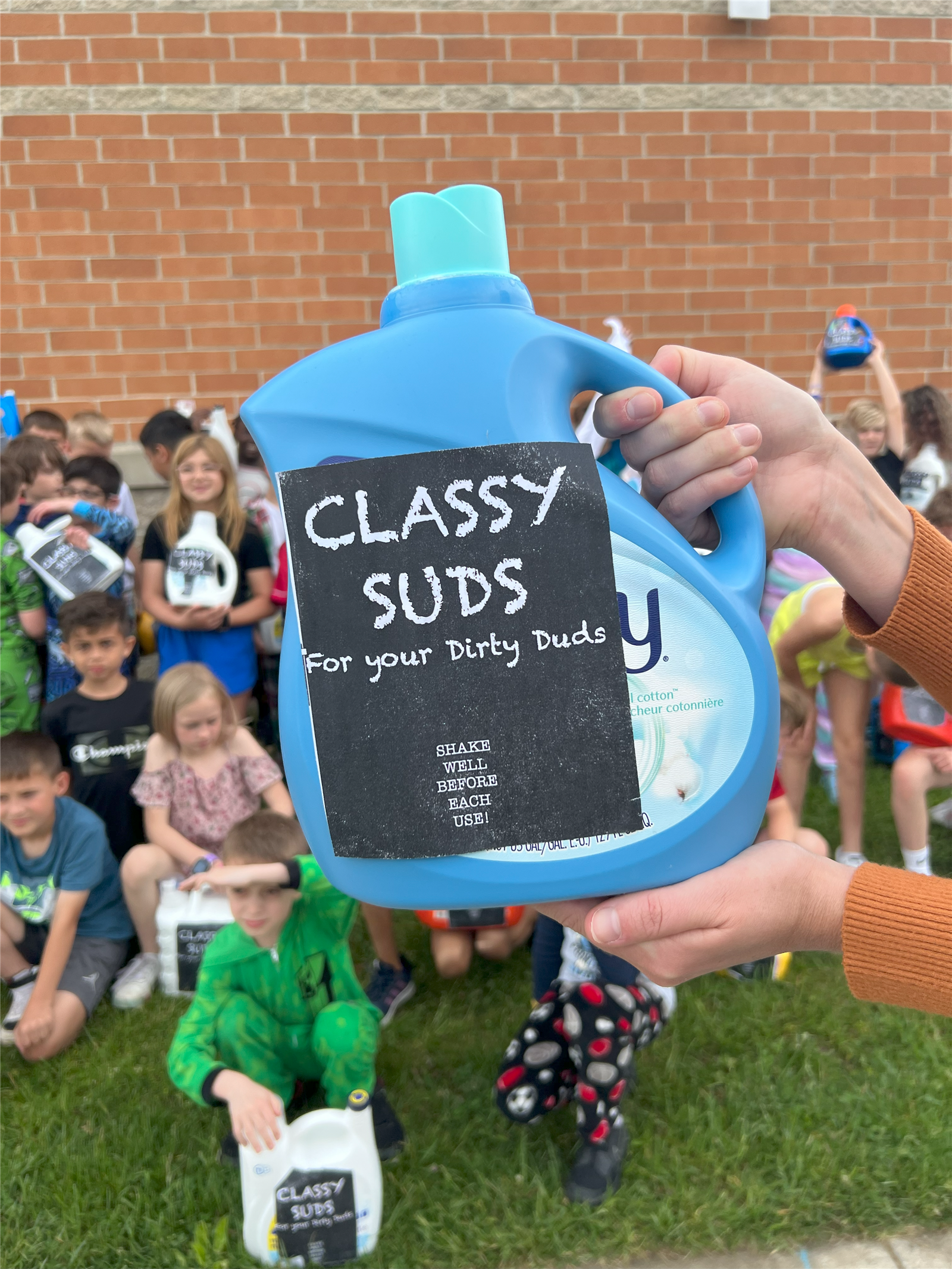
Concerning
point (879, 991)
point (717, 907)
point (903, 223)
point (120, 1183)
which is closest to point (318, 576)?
point (717, 907)

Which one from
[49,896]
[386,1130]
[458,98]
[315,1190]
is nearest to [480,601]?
[315,1190]

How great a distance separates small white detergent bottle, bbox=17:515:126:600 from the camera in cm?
361

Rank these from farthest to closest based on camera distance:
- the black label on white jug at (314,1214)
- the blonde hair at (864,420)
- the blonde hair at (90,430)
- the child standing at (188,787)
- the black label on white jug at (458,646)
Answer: the blonde hair at (864,420) < the blonde hair at (90,430) < the child standing at (188,787) < the black label on white jug at (314,1214) < the black label on white jug at (458,646)

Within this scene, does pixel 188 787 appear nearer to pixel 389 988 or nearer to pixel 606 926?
pixel 389 988

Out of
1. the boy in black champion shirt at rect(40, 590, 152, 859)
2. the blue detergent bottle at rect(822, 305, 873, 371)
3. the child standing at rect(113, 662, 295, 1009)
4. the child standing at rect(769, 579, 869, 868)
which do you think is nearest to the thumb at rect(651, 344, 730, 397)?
the child standing at rect(769, 579, 869, 868)

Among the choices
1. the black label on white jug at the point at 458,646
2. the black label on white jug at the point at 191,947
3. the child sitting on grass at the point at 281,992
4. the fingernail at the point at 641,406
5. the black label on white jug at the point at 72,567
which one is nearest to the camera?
the black label on white jug at the point at 458,646

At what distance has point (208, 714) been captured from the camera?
10.3 feet

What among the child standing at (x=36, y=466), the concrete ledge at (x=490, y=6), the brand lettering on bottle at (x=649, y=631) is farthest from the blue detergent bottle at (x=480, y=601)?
the concrete ledge at (x=490, y=6)

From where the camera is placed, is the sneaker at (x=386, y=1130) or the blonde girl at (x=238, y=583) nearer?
the sneaker at (x=386, y=1130)

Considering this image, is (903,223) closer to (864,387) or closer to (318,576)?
(864,387)

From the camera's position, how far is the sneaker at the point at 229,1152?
2229 mm

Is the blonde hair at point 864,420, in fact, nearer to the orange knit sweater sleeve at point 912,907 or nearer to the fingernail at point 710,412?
the orange knit sweater sleeve at point 912,907

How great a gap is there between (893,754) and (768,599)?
1021 mm

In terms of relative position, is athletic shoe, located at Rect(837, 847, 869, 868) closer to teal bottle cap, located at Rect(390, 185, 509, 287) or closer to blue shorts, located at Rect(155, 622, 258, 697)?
blue shorts, located at Rect(155, 622, 258, 697)
